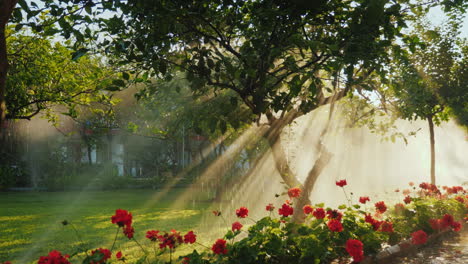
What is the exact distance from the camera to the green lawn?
332 inches

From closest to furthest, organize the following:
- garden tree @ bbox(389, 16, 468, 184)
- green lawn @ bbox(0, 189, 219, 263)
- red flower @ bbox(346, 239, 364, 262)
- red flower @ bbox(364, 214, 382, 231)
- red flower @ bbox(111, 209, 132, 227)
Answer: red flower @ bbox(111, 209, 132, 227) → red flower @ bbox(346, 239, 364, 262) → red flower @ bbox(364, 214, 382, 231) → green lawn @ bbox(0, 189, 219, 263) → garden tree @ bbox(389, 16, 468, 184)

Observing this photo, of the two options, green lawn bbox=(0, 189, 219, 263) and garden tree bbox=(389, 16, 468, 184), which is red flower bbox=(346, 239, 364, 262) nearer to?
green lawn bbox=(0, 189, 219, 263)

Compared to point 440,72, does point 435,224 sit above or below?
below

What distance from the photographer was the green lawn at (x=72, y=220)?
8.44 meters

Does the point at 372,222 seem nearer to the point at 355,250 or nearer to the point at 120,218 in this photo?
the point at 355,250

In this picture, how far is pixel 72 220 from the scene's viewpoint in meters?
12.2

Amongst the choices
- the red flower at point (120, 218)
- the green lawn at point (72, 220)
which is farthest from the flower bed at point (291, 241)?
the green lawn at point (72, 220)

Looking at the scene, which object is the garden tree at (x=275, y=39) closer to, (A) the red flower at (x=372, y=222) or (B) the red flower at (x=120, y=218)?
(B) the red flower at (x=120, y=218)

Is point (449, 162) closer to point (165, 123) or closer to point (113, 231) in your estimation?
point (165, 123)

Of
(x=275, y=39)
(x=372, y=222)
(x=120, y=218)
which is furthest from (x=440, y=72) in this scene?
(x=120, y=218)

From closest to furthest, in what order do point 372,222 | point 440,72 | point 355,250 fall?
1. point 355,250
2. point 372,222
3. point 440,72

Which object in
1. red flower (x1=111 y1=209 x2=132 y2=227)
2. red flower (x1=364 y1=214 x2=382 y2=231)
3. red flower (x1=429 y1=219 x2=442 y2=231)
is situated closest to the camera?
red flower (x1=111 y1=209 x2=132 y2=227)

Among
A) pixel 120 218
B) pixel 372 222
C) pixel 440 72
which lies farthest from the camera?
pixel 440 72

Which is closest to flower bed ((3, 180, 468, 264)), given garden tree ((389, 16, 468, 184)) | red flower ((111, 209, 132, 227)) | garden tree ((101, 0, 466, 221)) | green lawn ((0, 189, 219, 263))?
red flower ((111, 209, 132, 227))
